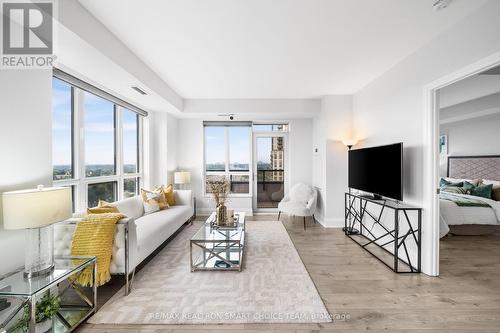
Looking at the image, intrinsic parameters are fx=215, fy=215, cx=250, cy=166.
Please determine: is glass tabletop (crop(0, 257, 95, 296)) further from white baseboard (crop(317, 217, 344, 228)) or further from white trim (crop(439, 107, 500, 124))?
white trim (crop(439, 107, 500, 124))


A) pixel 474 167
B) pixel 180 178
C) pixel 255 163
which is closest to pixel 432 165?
pixel 255 163

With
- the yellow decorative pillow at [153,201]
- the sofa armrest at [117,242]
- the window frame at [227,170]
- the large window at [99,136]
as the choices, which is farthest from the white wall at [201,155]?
the sofa armrest at [117,242]

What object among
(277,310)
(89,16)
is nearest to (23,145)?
(89,16)

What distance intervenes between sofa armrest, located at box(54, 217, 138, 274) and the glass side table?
219 mm

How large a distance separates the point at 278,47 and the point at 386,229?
2934 mm

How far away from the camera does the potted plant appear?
5.10 ft

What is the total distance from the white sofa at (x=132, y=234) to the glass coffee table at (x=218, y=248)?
538 millimetres

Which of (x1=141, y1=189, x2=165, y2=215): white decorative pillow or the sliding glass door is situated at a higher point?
the sliding glass door

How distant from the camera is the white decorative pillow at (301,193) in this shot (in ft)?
16.6

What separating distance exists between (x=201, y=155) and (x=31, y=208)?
4.14 meters

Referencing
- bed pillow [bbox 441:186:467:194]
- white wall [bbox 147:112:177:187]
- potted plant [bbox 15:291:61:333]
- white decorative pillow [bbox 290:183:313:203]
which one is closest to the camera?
potted plant [bbox 15:291:61:333]

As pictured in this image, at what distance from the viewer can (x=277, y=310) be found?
1.92m

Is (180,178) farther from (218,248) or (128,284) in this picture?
(128,284)

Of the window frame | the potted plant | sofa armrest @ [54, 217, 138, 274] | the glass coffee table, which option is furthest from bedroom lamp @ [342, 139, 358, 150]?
the potted plant
